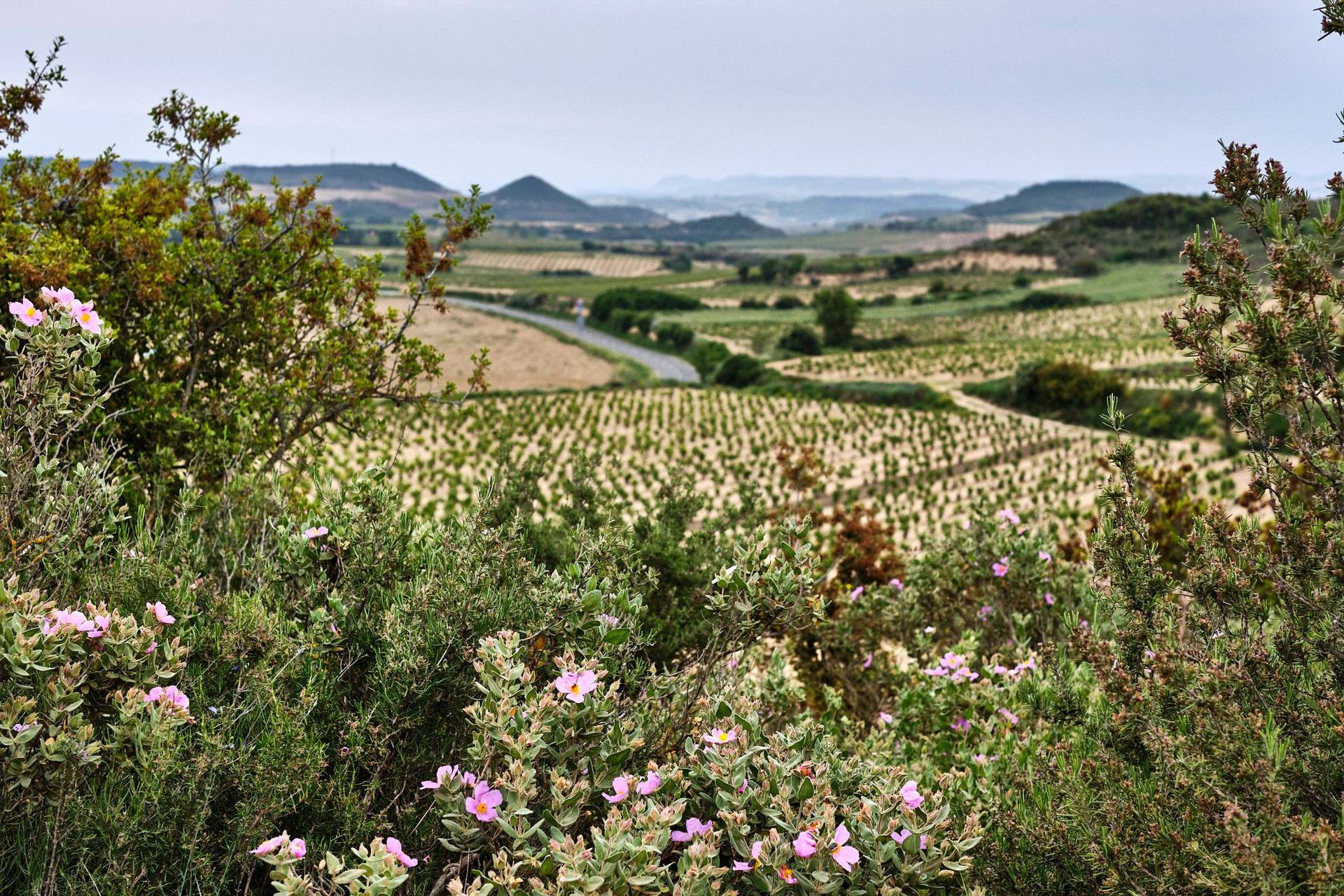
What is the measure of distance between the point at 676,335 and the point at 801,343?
578 inches

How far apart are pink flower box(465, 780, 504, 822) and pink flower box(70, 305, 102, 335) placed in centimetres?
240

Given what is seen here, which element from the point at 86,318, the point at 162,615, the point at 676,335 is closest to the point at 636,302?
the point at 676,335

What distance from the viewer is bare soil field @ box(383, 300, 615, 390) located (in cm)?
5947

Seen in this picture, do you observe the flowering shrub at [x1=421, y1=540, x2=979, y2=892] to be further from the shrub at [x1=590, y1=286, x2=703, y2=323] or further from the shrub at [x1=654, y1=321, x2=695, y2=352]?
the shrub at [x1=590, y1=286, x2=703, y2=323]

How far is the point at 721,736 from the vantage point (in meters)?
2.73

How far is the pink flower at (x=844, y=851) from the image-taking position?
228 centimetres

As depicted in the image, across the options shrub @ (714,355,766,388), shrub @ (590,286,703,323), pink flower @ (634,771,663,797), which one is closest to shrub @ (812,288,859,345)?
shrub @ (714,355,766,388)

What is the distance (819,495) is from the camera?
28.7m

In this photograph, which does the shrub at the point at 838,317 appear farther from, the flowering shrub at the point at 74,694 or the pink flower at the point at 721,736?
the flowering shrub at the point at 74,694

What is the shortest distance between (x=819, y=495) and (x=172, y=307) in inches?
923

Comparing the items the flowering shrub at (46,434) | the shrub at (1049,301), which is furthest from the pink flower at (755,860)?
the shrub at (1049,301)

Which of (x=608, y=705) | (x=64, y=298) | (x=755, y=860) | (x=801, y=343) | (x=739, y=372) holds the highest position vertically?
(x=64, y=298)

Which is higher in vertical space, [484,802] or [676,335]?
[484,802]

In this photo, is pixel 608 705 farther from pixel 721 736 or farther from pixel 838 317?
pixel 838 317
